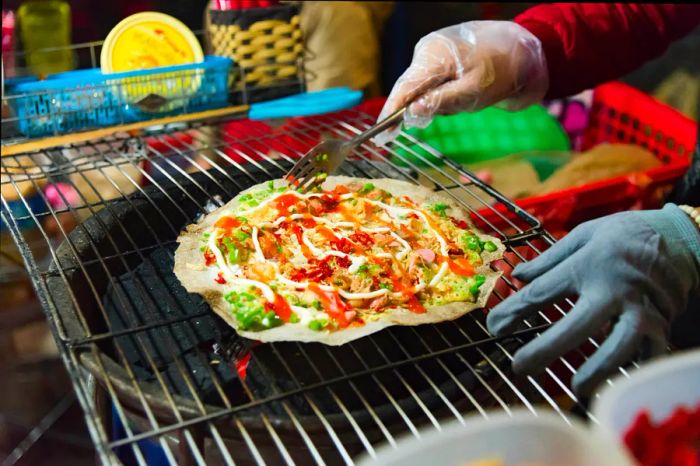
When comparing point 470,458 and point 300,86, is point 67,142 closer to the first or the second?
point 300,86

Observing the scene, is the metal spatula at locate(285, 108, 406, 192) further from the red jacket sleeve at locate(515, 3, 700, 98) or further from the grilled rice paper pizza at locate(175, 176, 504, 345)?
the red jacket sleeve at locate(515, 3, 700, 98)

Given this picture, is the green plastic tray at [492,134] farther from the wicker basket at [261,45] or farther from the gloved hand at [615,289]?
the gloved hand at [615,289]

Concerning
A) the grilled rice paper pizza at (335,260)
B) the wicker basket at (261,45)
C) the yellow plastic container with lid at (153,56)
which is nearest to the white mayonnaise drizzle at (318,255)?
the grilled rice paper pizza at (335,260)

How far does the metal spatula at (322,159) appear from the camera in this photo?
2.10 meters

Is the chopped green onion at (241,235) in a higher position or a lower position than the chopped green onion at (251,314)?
higher

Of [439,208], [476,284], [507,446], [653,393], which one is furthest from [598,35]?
[507,446]

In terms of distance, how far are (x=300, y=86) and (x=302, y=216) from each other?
97 centimetres

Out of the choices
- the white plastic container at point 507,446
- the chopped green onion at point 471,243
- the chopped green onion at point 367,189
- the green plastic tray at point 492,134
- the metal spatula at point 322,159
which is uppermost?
the white plastic container at point 507,446

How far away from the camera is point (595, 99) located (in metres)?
3.36

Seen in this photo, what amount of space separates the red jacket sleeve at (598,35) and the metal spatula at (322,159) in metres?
0.70

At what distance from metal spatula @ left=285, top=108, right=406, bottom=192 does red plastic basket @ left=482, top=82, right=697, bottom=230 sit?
479mm

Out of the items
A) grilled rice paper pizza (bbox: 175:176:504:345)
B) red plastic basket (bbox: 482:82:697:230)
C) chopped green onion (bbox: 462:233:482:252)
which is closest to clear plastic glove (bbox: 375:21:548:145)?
grilled rice paper pizza (bbox: 175:176:504:345)

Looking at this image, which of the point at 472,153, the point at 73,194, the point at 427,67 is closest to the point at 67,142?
the point at 73,194

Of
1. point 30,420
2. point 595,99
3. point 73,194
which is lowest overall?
point 30,420
